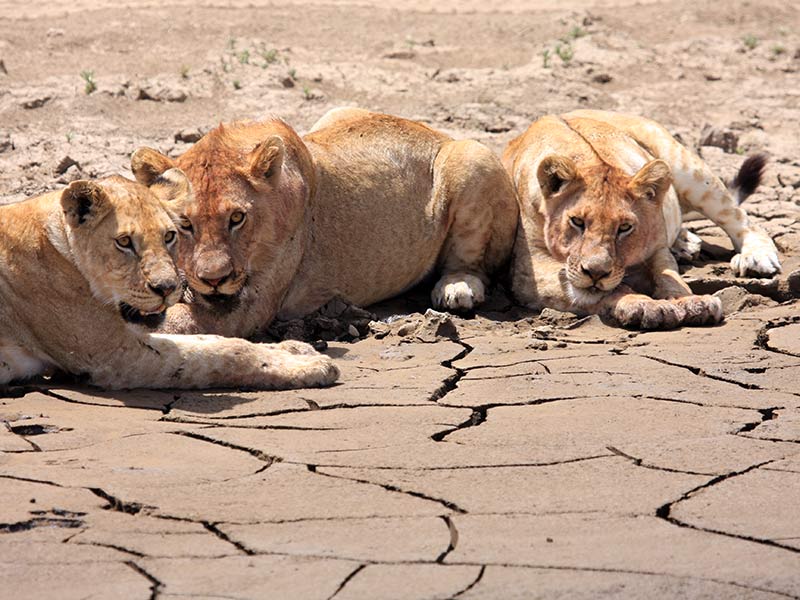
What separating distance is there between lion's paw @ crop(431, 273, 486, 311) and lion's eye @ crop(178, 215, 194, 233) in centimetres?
182

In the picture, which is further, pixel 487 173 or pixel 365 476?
pixel 487 173

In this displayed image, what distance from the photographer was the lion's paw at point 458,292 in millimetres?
8172

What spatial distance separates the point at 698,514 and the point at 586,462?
0.60 m

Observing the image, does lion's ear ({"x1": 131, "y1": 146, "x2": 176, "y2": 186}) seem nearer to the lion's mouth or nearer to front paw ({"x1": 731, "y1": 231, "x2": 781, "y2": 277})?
the lion's mouth

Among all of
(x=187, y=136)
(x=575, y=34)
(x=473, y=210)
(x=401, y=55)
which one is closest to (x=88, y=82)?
(x=187, y=136)

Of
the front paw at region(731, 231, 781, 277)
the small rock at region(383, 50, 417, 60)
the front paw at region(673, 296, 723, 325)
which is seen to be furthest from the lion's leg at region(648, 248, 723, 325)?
the small rock at region(383, 50, 417, 60)

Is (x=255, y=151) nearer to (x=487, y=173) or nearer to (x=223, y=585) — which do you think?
(x=487, y=173)

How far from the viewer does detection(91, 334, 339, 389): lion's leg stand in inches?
240

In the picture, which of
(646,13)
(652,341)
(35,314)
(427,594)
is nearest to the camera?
(427,594)

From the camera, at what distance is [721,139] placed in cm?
1176

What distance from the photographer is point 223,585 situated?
3783mm

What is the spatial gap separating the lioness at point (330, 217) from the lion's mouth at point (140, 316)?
1.63 feet

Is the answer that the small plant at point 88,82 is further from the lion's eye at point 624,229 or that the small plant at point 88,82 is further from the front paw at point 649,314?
the front paw at point 649,314

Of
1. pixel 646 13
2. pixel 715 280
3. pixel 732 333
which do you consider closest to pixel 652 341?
pixel 732 333
